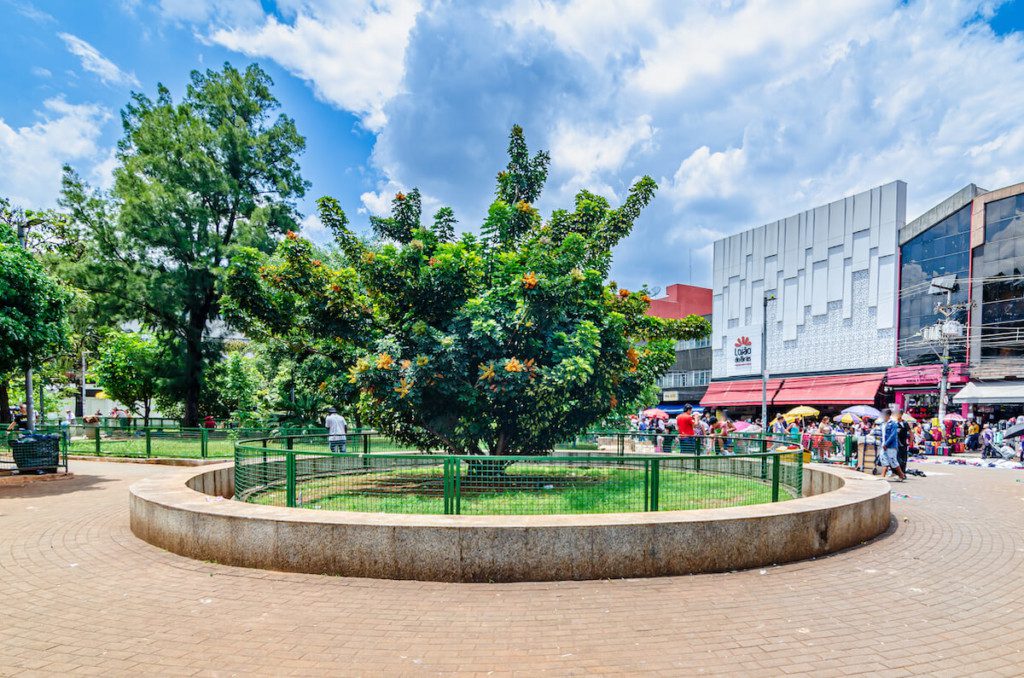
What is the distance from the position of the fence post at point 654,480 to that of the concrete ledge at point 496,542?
0.69 metres

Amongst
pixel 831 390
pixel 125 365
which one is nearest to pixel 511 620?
pixel 125 365

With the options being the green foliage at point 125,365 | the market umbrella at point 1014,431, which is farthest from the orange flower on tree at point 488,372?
the green foliage at point 125,365

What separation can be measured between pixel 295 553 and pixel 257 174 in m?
27.8

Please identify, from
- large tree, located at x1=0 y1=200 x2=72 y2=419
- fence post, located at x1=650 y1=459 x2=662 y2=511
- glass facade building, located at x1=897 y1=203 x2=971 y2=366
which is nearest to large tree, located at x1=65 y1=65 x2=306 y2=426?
large tree, located at x1=0 y1=200 x2=72 y2=419

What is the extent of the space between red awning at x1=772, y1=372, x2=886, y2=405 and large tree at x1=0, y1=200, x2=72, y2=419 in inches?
1521

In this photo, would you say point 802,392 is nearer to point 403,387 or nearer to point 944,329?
point 944,329

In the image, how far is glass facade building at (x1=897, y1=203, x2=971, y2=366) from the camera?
31734 mm

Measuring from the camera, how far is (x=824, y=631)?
441 centimetres

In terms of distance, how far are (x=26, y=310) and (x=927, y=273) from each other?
135ft

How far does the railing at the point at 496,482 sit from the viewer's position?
6531mm

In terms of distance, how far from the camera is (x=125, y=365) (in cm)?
2989

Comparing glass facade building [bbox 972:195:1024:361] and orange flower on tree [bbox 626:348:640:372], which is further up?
glass facade building [bbox 972:195:1024:361]

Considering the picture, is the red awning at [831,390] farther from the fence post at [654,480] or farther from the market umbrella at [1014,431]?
the fence post at [654,480]

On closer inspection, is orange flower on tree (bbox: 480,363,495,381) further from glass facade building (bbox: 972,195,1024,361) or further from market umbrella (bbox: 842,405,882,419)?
glass facade building (bbox: 972,195,1024,361)
